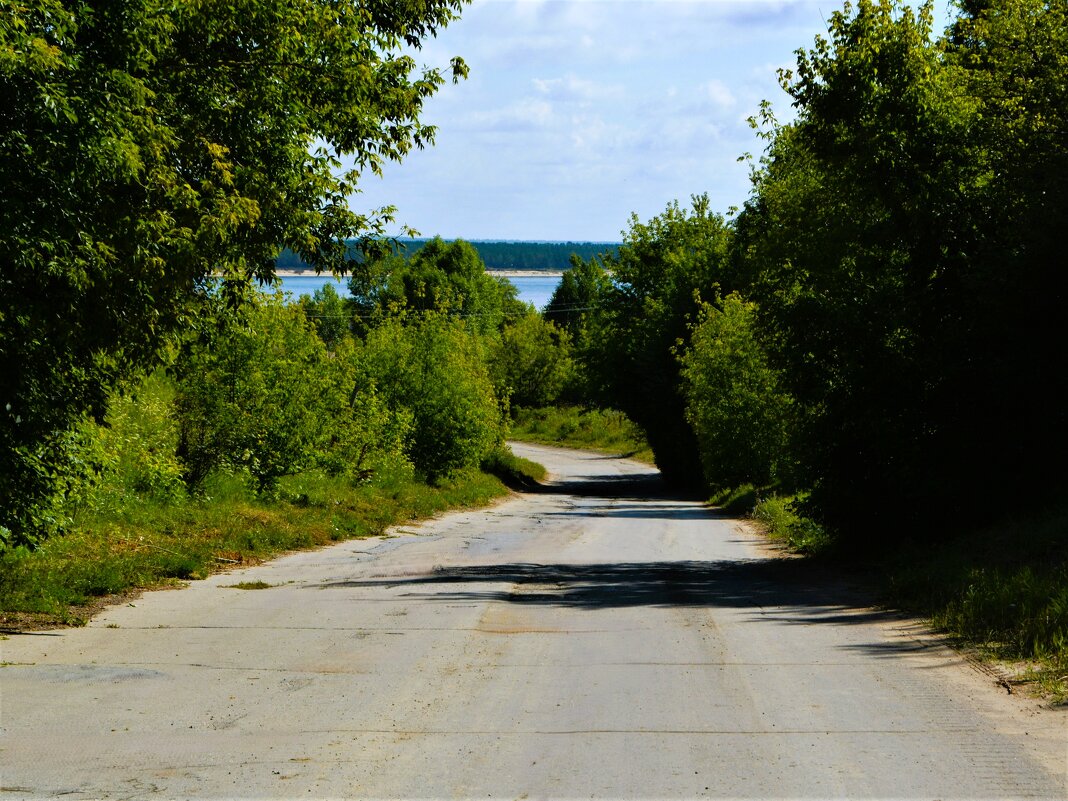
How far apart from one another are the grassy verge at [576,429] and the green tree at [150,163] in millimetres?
74807

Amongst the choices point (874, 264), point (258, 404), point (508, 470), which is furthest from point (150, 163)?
point (508, 470)

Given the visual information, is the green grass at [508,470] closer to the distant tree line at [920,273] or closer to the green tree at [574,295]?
the distant tree line at [920,273]

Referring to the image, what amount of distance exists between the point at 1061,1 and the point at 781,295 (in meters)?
6.54

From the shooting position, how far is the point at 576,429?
98.1 meters

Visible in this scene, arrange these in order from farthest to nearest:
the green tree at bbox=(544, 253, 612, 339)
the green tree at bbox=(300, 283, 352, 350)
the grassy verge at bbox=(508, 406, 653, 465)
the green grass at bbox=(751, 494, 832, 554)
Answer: the green tree at bbox=(544, 253, 612, 339)
the green tree at bbox=(300, 283, 352, 350)
the grassy verge at bbox=(508, 406, 653, 465)
the green grass at bbox=(751, 494, 832, 554)

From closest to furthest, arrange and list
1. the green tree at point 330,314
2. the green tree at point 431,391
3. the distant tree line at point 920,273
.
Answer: the distant tree line at point 920,273 → the green tree at point 431,391 → the green tree at point 330,314

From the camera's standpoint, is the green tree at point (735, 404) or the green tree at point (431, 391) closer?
the green tree at point (735, 404)

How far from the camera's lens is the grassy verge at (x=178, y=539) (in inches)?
470

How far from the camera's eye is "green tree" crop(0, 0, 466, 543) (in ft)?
27.0

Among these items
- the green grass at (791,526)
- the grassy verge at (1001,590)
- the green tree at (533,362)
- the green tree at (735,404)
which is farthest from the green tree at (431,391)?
the green tree at (533,362)

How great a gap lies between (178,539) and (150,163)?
928 cm

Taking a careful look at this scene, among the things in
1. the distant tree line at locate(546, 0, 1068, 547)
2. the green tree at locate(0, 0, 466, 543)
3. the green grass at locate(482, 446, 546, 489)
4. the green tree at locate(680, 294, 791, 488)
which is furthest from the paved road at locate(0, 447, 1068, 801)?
the green grass at locate(482, 446, 546, 489)

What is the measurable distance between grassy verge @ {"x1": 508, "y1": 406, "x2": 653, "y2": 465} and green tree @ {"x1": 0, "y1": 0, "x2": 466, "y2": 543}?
74.8 meters

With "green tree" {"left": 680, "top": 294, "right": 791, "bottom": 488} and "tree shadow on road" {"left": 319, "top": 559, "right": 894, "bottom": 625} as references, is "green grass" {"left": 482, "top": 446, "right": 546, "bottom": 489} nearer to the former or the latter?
"green tree" {"left": 680, "top": 294, "right": 791, "bottom": 488}
